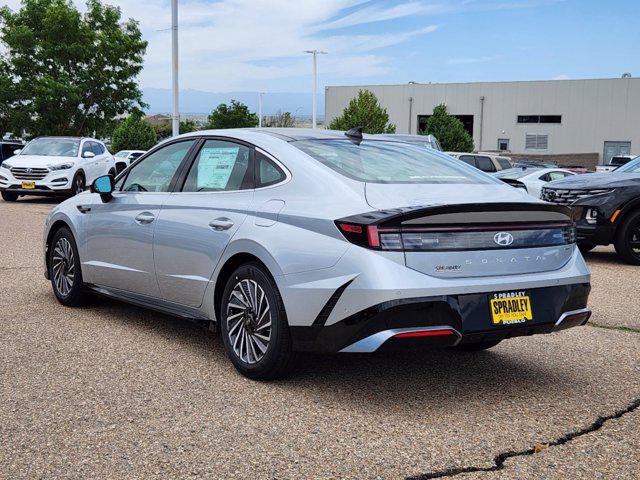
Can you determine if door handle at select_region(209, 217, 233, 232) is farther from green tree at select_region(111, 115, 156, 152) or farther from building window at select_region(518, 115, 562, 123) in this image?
building window at select_region(518, 115, 562, 123)

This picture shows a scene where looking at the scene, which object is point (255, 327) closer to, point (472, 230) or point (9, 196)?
point (472, 230)

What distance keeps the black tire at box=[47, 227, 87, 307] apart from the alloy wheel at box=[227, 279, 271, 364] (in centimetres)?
238

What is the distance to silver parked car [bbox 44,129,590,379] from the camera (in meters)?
4.23

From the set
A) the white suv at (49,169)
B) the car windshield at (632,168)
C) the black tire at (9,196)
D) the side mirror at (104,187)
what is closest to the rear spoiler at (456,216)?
the side mirror at (104,187)

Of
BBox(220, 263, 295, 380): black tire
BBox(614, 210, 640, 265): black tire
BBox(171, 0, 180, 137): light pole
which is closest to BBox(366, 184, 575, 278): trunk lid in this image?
BBox(220, 263, 295, 380): black tire

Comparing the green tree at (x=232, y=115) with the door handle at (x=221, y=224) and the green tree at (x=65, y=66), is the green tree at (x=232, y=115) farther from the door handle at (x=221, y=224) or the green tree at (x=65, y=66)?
the door handle at (x=221, y=224)

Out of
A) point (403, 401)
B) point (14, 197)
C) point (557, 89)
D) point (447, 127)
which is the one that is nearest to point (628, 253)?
point (403, 401)

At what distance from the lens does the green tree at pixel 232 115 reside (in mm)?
60250

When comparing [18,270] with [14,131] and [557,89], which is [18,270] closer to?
[14,131]

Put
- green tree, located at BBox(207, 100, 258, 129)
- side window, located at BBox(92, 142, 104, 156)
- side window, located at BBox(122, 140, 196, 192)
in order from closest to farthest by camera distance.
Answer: side window, located at BBox(122, 140, 196, 192) < side window, located at BBox(92, 142, 104, 156) < green tree, located at BBox(207, 100, 258, 129)

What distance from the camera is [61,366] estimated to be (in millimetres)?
5168

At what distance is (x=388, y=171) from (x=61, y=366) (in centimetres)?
243

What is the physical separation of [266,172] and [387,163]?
2.53 ft

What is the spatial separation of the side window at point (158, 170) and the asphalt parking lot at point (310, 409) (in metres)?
1.12
